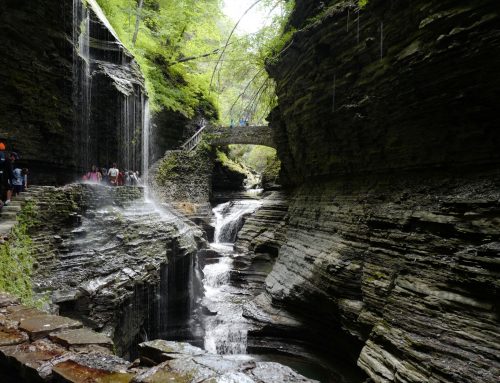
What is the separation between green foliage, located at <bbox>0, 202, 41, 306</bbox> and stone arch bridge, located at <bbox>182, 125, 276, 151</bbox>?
1743 cm

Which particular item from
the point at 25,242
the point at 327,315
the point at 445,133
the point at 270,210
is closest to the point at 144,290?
the point at 25,242

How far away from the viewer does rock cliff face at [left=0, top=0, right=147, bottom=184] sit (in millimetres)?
11938

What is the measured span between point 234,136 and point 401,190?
18.5 metres

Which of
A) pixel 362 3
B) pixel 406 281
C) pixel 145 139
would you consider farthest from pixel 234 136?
pixel 406 281

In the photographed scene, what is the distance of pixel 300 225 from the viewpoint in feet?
43.9

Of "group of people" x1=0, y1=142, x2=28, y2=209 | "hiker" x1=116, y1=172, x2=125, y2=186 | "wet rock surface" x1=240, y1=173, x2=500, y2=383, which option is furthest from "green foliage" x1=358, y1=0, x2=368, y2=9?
"hiker" x1=116, y1=172, x2=125, y2=186

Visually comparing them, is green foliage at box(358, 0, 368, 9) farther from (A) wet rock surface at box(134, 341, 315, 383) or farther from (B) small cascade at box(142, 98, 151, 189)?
(B) small cascade at box(142, 98, 151, 189)

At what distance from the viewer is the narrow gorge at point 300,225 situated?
16.5 ft

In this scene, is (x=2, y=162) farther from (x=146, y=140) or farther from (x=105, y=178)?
(x=146, y=140)

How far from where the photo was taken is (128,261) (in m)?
8.91

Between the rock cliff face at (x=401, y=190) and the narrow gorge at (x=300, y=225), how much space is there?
0.04m

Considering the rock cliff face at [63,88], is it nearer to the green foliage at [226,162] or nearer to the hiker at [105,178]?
the hiker at [105,178]

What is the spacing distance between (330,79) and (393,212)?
534 centimetres

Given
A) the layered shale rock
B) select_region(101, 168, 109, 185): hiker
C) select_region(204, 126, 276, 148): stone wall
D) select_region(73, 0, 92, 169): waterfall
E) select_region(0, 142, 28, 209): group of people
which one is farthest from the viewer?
select_region(204, 126, 276, 148): stone wall
